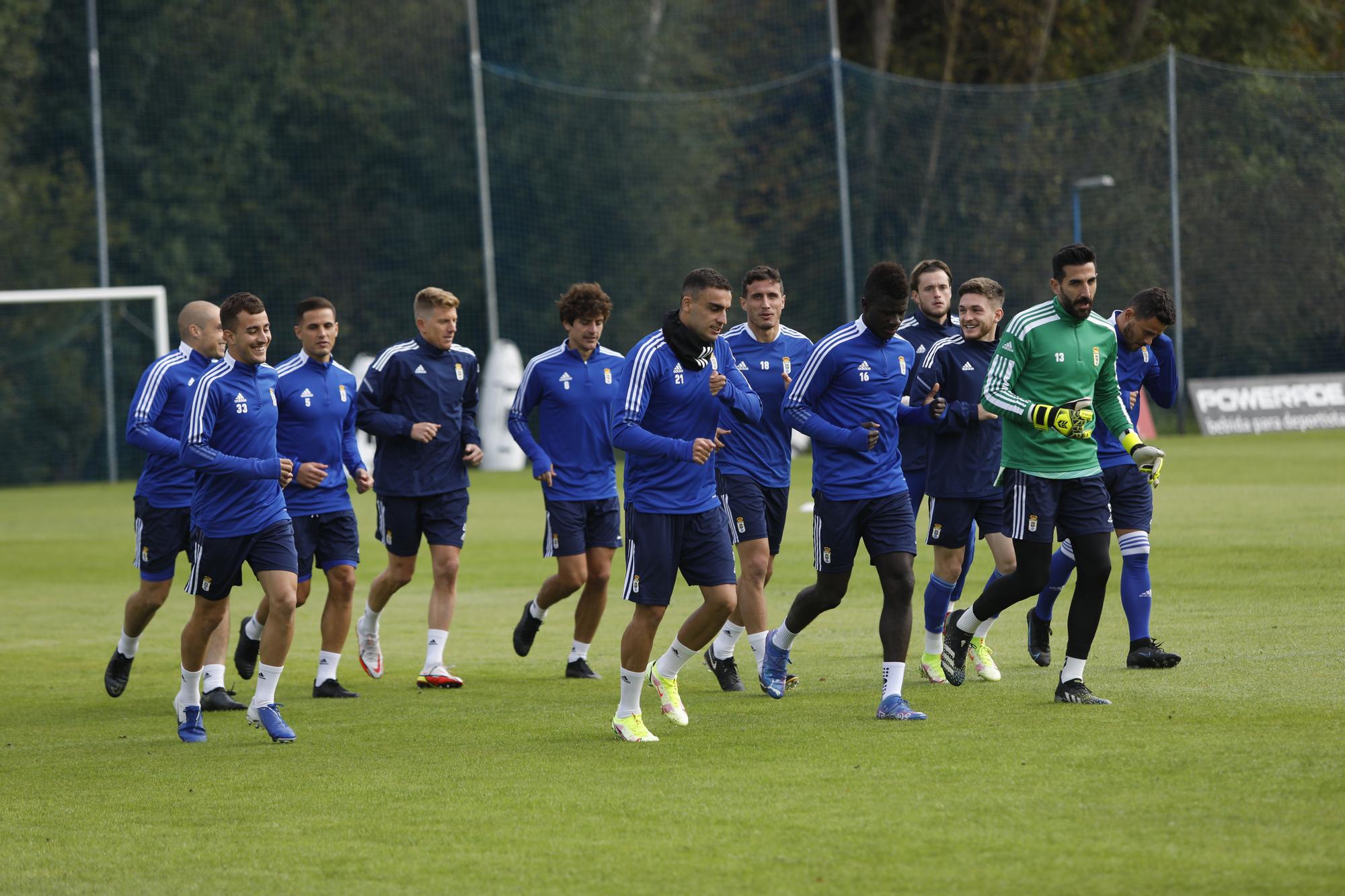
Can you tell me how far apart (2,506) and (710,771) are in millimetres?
20925

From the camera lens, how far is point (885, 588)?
786cm

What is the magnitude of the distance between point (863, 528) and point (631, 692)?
136 cm

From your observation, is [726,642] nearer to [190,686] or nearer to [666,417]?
[666,417]

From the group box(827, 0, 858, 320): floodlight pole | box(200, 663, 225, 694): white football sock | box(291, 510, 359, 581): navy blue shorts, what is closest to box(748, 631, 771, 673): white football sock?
box(291, 510, 359, 581): navy blue shorts

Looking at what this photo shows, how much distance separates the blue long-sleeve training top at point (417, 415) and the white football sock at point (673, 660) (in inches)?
99.0

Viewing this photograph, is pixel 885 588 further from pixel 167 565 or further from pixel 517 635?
pixel 167 565

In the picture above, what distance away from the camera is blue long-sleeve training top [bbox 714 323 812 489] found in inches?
369

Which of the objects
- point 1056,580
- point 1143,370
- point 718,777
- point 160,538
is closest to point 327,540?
point 160,538

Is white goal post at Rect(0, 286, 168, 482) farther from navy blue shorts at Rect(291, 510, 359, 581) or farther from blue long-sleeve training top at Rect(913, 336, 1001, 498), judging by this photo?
blue long-sleeve training top at Rect(913, 336, 1001, 498)

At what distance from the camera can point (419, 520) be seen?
10.2m

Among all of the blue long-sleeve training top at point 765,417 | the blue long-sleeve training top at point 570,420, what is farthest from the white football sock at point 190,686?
the blue long-sleeve training top at point 765,417

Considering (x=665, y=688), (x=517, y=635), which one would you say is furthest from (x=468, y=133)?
(x=665, y=688)

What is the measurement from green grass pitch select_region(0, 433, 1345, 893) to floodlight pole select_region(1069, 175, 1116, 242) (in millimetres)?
21114

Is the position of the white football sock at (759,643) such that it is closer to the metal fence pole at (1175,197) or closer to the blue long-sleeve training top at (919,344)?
the blue long-sleeve training top at (919,344)
